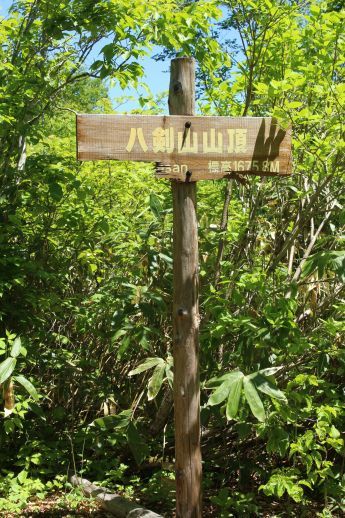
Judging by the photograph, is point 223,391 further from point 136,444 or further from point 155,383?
point 136,444

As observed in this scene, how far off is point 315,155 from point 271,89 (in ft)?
1.59

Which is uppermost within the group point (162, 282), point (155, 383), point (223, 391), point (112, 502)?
point (162, 282)

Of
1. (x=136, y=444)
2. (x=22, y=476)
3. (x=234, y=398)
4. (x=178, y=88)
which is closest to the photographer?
(x=234, y=398)

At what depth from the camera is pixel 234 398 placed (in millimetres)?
2803

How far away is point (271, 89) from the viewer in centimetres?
331

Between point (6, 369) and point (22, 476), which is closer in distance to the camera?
point (6, 369)

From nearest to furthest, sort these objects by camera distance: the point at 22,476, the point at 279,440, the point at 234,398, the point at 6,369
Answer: the point at 234,398 < the point at 279,440 < the point at 6,369 < the point at 22,476

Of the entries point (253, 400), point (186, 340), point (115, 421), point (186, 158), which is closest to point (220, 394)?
point (253, 400)

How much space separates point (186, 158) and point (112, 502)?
2.38 metres

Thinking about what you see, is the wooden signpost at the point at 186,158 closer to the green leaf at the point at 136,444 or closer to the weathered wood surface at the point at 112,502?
the weathered wood surface at the point at 112,502

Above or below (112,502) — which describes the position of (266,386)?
above

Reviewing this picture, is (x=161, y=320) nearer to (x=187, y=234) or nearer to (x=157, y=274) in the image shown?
(x=157, y=274)

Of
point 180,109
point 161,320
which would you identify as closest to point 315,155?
point 180,109

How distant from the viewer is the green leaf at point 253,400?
2.77m
